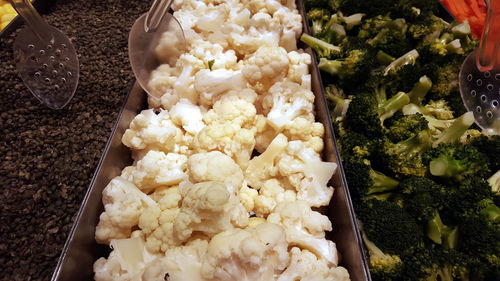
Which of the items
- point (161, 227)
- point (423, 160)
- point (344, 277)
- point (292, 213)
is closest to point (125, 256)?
point (161, 227)

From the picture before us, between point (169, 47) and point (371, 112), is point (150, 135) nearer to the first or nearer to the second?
point (169, 47)

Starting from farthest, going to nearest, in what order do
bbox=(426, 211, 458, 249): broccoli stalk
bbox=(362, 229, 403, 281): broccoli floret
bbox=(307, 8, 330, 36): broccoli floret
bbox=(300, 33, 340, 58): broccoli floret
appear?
bbox=(307, 8, 330, 36): broccoli floret → bbox=(300, 33, 340, 58): broccoli floret → bbox=(426, 211, 458, 249): broccoli stalk → bbox=(362, 229, 403, 281): broccoli floret

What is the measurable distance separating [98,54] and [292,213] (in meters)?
1.53

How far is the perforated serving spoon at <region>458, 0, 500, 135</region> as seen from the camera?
4.68ft

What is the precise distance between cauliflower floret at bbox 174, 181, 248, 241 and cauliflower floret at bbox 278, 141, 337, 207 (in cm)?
32

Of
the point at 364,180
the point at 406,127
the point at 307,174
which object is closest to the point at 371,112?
the point at 406,127

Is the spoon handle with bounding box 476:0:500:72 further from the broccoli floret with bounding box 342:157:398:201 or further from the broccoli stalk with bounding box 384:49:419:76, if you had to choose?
the broccoli floret with bounding box 342:157:398:201

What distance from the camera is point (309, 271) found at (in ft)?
3.26

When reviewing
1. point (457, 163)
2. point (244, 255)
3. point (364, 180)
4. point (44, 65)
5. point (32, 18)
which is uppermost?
point (32, 18)

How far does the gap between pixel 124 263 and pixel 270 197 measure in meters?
0.58

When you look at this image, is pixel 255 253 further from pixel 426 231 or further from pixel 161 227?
pixel 426 231

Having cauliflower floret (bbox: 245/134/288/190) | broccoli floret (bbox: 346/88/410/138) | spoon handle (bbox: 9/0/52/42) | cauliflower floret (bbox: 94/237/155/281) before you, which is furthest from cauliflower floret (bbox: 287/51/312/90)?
spoon handle (bbox: 9/0/52/42)

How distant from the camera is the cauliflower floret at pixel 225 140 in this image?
1229 millimetres

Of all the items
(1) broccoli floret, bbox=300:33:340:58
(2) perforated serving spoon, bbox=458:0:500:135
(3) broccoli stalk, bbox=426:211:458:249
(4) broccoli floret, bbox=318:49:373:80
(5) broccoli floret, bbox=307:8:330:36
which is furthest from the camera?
(5) broccoli floret, bbox=307:8:330:36
